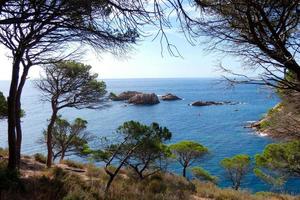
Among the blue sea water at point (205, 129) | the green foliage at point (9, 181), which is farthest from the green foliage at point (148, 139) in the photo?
the blue sea water at point (205, 129)

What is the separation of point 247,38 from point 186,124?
6004cm

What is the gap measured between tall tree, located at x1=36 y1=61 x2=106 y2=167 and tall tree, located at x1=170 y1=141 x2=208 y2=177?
41.5 feet

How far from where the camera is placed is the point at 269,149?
19062 mm

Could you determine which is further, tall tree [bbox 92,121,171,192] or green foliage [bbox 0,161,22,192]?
tall tree [bbox 92,121,171,192]

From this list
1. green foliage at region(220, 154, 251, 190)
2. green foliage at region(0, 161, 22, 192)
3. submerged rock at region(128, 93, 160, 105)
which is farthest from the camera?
submerged rock at region(128, 93, 160, 105)

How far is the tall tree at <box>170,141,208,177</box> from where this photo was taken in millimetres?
27109

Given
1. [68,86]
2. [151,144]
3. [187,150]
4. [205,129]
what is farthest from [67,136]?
[205,129]

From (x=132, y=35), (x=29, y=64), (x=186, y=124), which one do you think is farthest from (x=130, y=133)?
(x=186, y=124)

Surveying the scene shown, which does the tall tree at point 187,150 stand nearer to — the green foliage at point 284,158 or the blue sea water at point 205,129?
the blue sea water at point 205,129

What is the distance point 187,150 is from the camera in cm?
2772

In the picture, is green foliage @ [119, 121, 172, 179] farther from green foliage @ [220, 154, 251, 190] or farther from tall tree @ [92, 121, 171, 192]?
green foliage @ [220, 154, 251, 190]

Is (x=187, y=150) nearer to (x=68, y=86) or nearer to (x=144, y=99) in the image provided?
(x=68, y=86)

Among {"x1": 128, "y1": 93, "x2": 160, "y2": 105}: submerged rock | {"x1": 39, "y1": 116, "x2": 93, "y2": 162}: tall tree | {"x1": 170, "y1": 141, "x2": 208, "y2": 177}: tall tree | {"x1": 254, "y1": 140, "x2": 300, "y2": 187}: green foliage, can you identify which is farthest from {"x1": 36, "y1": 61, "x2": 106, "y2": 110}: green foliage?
A: {"x1": 128, "y1": 93, "x2": 160, "y2": 105}: submerged rock

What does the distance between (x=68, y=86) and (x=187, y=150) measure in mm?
14852
